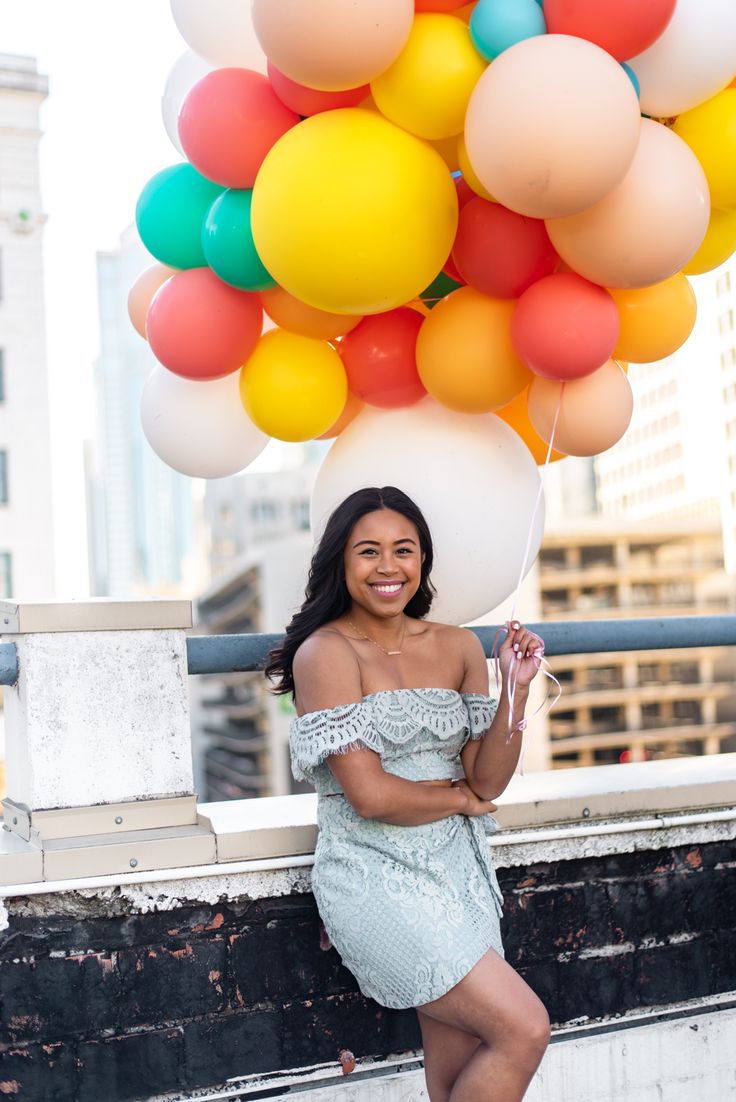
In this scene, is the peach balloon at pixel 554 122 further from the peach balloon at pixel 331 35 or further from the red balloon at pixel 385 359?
the red balloon at pixel 385 359

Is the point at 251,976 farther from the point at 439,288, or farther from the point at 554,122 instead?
the point at 554,122

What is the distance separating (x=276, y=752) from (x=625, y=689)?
33417 mm

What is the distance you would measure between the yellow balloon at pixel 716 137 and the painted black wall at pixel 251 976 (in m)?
1.69

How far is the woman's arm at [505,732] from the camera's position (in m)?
2.61

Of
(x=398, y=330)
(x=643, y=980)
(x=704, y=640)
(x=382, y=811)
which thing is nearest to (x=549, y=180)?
(x=398, y=330)

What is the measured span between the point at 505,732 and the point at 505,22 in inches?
57.3

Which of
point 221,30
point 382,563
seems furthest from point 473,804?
point 221,30

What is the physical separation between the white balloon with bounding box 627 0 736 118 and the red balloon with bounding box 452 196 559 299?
37cm

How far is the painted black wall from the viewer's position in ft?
8.57

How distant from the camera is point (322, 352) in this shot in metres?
2.99

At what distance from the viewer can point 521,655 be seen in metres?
2.62

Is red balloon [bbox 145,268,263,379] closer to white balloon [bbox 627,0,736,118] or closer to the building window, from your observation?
white balloon [bbox 627,0,736,118]

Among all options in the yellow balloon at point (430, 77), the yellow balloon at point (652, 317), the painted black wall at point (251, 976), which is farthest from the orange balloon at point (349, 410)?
the painted black wall at point (251, 976)

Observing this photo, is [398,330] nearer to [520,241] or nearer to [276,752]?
[520,241]
